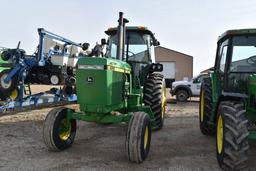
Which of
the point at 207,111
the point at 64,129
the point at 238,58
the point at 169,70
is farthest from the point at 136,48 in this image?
the point at 169,70

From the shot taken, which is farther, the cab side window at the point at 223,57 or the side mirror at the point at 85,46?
the side mirror at the point at 85,46

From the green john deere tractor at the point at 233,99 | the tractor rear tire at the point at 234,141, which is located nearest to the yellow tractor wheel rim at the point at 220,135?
the green john deere tractor at the point at 233,99

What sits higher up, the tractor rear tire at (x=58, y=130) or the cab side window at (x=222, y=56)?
the cab side window at (x=222, y=56)

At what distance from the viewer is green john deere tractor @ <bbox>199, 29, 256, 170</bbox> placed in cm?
448

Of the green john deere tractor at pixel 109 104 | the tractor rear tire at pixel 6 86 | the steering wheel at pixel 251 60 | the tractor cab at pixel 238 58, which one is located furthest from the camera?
the tractor rear tire at pixel 6 86

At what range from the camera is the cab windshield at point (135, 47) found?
25.5 feet

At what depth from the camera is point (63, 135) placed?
604 centimetres

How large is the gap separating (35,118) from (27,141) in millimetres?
2836

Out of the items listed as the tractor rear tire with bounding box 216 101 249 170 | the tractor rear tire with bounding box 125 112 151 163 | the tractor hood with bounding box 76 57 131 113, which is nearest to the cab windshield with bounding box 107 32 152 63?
the tractor hood with bounding box 76 57 131 113

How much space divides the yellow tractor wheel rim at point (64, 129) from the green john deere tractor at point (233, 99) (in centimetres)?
276

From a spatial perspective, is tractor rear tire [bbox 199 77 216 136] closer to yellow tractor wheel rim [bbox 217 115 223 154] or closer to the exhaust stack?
yellow tractor wheel rim [bbox 217 115 223 154]

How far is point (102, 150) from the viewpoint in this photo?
5973mm

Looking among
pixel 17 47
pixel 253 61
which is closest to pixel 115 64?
pixel 253 61

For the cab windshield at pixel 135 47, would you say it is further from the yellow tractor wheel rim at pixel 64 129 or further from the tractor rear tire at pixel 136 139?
the tractor rear tire at pixel 136 139
